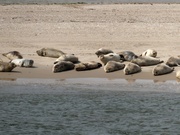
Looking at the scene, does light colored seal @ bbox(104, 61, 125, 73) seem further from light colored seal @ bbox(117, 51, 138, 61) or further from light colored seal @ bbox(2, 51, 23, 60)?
light colored seal @ bbox(2, 51, 23, 60)

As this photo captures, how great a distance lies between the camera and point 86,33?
733 inches

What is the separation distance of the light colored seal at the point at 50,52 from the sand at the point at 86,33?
0.12 metres


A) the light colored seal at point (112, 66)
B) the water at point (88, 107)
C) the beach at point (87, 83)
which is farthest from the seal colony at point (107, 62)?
the water at point (88, 107)

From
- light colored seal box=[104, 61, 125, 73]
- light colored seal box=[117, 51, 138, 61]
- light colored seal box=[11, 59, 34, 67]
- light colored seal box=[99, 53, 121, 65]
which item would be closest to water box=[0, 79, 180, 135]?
light colored seal box=[104, 61, 125, 73]

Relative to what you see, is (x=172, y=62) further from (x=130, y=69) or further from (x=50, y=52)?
A: (x=50, y=52)

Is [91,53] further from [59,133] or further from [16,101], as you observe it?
[59,133]

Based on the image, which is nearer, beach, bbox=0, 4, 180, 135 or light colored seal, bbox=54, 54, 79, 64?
beach, bbox=0, 4, 180, 135

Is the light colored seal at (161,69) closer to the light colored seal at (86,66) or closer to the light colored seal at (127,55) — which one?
the light colored seal at (127,55)

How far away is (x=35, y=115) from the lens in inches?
449

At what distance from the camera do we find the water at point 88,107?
10.5 meters

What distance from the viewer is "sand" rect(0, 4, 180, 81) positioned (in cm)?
1463

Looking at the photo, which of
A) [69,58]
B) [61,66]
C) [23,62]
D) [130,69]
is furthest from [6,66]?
[130,69]

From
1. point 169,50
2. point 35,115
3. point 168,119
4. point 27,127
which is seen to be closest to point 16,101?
point 35,115

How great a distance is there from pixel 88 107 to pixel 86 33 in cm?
690
